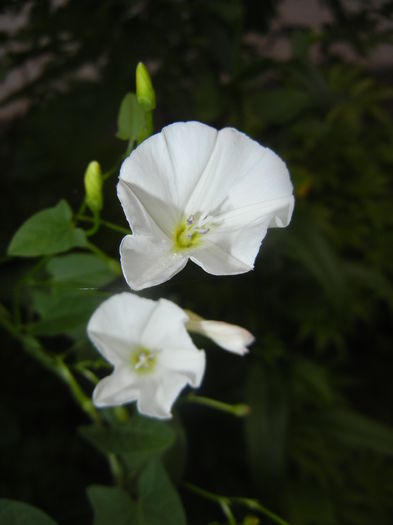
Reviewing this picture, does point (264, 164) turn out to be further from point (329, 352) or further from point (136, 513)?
point (329, 352)

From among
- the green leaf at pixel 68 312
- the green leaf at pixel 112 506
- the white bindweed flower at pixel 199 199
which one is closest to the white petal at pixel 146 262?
the white bindweed flower at pixel 199 199

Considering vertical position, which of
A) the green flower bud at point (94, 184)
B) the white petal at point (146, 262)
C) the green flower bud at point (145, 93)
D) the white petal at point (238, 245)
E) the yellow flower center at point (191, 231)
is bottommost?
the yellow flower center at point (191, 231)

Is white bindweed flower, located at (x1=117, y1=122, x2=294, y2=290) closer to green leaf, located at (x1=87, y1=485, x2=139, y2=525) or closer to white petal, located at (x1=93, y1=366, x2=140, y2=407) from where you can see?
white petal, located at (x1=93, y1=366, x2=140, y2=407)

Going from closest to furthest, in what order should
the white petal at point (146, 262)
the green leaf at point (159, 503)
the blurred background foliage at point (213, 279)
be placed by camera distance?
1. the white petal at point (146, 262)
2. the green leaf at point (159, 503)
3. the blurred background foliage at point (213, 279)

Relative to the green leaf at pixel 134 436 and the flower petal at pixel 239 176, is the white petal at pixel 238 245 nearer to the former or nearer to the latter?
the flower petal at pixel 239 176

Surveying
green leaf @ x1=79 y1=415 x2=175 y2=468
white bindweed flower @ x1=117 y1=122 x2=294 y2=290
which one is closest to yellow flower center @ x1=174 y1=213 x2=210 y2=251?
white bindweed flower @ x1=117 y1=122 x2=294 y2=290

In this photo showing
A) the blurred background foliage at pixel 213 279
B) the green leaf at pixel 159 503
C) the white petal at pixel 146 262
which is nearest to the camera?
the white petal at pixel 146 262

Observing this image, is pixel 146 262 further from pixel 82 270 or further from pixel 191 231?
pixel 82 270

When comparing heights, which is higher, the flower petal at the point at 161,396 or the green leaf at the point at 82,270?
the green leaf at the point at 82,270

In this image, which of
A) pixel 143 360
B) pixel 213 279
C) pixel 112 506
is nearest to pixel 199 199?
pixel 143 360
